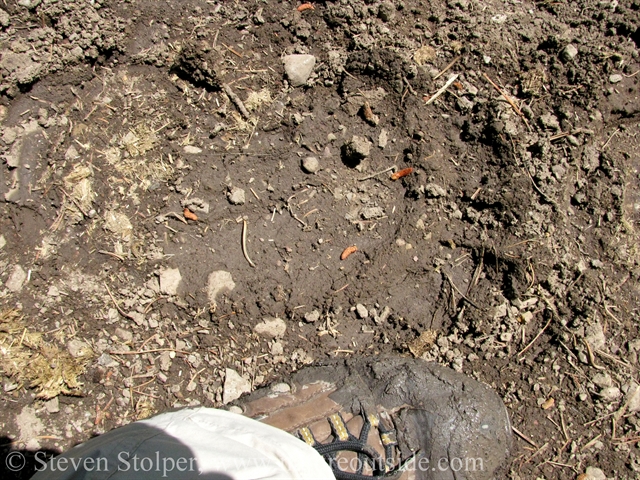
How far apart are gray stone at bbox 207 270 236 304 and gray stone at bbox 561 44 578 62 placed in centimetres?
245

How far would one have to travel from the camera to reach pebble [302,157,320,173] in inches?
105

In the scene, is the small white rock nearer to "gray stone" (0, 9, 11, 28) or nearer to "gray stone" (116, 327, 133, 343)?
"gray stone" (116, 327, 133, 343)

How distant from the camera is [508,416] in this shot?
249 centimetres

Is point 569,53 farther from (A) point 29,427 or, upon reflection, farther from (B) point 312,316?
(A) point 29,427

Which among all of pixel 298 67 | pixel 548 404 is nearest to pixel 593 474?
pixel 548 404

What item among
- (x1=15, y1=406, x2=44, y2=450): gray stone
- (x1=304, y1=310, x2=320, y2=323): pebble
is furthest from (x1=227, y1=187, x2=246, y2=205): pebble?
(x1=15, y1=406, x2=44, y2=450): gray stone

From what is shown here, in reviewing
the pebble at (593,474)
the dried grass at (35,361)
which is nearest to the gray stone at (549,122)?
the pebble at (593,474)

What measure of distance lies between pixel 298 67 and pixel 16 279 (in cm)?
205

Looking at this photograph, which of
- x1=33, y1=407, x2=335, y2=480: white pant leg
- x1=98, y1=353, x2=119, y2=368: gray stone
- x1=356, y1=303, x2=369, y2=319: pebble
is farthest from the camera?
x1=356, y1=303, x2=369, y2=319: pebble

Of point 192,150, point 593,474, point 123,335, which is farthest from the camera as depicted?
point 192,150

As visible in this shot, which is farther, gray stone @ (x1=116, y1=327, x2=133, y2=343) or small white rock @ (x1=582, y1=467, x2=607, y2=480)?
gray stone @ (x1=116, y1=327, x2=133, y2=343)

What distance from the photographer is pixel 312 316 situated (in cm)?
259

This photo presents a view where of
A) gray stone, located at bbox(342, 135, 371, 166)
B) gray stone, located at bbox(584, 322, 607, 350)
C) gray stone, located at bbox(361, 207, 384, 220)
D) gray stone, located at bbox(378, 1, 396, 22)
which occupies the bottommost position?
gray stone, located at bbox(584, 322, 607, 350)

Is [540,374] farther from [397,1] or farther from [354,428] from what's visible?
[397,1]
